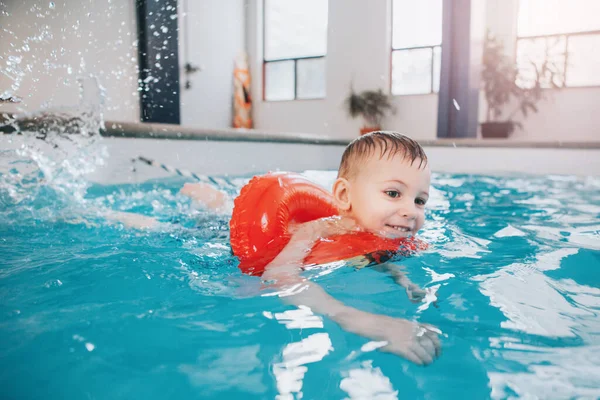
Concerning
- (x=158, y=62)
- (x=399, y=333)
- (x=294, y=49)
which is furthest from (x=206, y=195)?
(x=294, y=49)

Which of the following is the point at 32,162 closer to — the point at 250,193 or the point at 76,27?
the point at 250,193

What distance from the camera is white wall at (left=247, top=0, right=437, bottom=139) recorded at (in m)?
9.57

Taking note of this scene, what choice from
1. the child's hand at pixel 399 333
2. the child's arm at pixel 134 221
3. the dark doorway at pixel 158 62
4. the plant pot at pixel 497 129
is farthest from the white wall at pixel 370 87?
the child's hand at pixel 399 333

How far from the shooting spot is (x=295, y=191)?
5.75 ft

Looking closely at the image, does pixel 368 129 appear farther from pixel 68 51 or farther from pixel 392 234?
pixel 392 234

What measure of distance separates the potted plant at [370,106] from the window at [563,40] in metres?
2.45

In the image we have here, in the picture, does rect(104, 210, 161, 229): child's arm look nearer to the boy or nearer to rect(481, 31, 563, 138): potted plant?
the boy

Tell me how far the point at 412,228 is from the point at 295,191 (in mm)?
471

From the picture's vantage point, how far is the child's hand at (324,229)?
158cm

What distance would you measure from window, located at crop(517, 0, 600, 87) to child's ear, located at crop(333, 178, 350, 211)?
8.07m

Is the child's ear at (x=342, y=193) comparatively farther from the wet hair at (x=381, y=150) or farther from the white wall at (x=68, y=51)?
the white wall at (x=68, y=51)

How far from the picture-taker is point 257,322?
110cm

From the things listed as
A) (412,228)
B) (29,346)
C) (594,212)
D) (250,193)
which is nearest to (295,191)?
(250,193)

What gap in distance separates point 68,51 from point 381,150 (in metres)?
7.08
